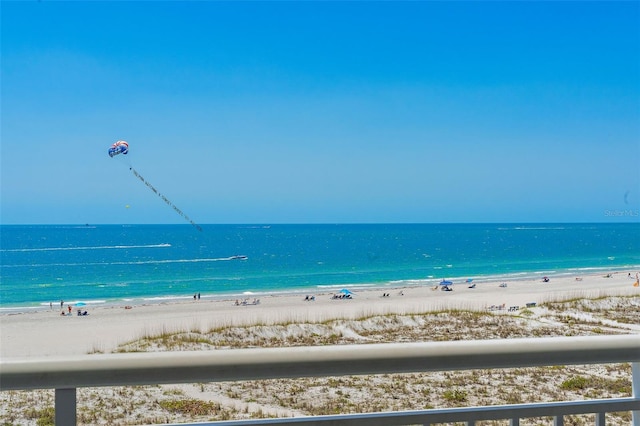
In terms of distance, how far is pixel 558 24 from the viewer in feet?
19.8

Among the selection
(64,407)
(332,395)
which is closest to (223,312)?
(332,395)

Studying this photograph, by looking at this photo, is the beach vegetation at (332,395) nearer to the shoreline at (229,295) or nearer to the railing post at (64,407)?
the railing post at (64,407)

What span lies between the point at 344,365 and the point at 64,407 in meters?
0.61

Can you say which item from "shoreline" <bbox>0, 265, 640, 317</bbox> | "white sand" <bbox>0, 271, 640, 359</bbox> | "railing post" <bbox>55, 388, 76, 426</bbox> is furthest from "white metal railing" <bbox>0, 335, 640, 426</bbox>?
"shoreline" <bbox>0, 265, 640, 317</bbox>

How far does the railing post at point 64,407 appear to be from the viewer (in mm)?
1319

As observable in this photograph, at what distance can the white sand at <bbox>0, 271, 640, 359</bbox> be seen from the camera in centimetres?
1685

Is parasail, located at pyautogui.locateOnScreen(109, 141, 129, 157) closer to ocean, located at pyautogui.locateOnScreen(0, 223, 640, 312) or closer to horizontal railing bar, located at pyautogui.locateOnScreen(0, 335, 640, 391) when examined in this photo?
horizontal railing bar, located at pyautogui.locateOnScreen(0, 335, 640, 391)

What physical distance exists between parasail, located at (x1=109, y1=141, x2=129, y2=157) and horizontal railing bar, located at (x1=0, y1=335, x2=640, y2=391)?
330 inches

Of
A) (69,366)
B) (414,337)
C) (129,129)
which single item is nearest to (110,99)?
(414,337)

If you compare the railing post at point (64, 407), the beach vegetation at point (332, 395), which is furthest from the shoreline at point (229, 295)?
the railing post at point (64, 407)

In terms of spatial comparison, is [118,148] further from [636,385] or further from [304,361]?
[636,385]

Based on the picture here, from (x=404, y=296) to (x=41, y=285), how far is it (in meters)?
22.7

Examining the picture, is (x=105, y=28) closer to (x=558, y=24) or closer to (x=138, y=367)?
(x=558, y=24)

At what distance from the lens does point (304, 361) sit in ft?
4.46
